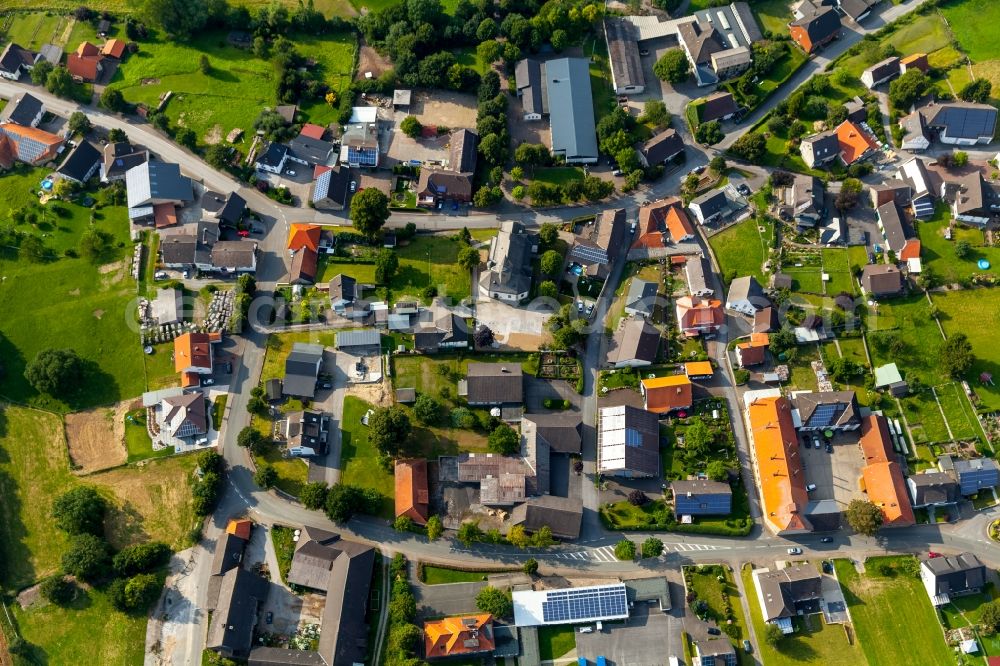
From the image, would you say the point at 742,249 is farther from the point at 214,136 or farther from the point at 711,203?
the point at 214,136

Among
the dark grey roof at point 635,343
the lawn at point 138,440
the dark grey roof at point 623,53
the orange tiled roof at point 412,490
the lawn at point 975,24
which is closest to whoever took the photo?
the orange tiled roof at point 412,490

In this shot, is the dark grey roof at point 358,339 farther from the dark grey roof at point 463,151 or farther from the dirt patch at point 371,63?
the dirt patch at point 371,63

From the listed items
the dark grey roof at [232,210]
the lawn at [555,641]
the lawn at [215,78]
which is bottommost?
the lawn at [555,641]

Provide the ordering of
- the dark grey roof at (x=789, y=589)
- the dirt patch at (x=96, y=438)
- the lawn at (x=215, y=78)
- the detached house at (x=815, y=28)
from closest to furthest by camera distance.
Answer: the dark grey roof at (x=789, y=589), the dirt patch at (x=96, y=438), the lawn at (x=215, y=78), the detached house at (x=815, y=28)

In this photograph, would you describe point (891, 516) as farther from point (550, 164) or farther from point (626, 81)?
point (626, 81)

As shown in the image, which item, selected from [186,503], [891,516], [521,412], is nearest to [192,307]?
[186,503]

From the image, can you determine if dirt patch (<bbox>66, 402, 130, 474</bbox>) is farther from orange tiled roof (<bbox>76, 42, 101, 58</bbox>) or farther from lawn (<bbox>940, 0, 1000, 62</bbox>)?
lawn (<bbox>940, 0, 1000, 62</bbox>)

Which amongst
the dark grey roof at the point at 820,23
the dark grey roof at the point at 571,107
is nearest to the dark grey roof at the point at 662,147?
the dark grey roof at the point at 571,107

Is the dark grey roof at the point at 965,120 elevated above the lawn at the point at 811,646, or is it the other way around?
the dark grey roof at the point at 965,120

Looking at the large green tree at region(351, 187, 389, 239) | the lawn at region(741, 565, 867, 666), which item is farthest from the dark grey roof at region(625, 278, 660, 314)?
the lawn at region(741, 565, 867, 666)
